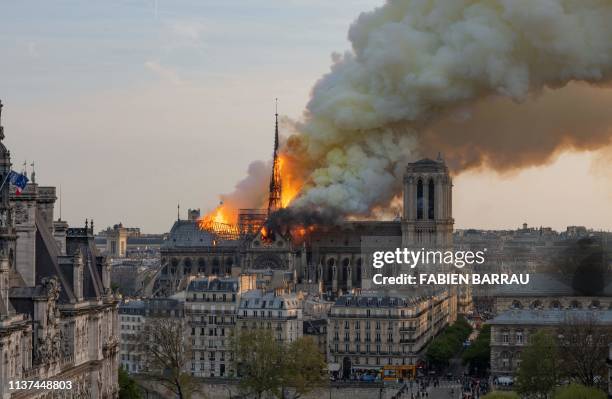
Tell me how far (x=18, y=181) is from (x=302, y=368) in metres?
27.3

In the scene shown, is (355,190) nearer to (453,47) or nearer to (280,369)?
(453,47)

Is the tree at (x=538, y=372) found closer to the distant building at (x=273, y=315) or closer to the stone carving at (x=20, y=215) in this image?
the distant building at (x=273, y=315)

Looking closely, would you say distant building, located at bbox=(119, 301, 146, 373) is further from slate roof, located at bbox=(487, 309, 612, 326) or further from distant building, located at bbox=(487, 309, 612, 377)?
slate roof, located at bbox=(487, 309, 612, 326)

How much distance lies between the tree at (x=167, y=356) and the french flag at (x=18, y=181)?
69.2ft

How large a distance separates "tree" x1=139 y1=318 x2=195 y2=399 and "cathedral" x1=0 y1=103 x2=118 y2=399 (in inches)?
534

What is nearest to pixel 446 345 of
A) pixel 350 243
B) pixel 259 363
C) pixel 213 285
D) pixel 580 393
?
pixel 213 285

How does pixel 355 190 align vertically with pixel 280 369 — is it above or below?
above

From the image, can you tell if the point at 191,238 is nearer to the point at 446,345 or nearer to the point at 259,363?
the point at 446,345

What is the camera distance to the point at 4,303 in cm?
4803

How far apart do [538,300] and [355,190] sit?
14178mm

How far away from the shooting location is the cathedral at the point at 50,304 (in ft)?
162

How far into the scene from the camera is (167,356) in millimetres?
80938

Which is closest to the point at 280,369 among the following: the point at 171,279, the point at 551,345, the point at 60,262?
the point at 551,345
